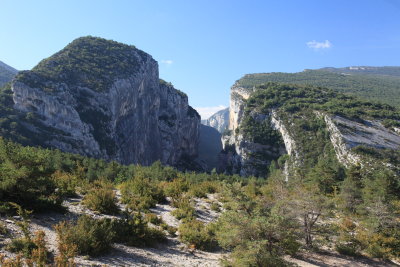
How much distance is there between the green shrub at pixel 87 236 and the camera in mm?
6781

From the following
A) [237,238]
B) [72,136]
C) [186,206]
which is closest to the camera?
[237,238]

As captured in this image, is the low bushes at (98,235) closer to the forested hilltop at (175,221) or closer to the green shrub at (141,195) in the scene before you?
the forested hilltop at (175,221)

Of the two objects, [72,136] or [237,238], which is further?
[72,136]

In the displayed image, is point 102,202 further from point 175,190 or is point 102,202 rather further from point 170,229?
point 175,190

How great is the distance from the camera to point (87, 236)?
7062mm

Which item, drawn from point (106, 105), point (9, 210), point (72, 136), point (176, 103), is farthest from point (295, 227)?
point (176, 103)

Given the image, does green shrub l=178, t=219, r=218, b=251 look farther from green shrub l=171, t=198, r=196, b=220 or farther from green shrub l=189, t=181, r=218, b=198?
green shrub l=189, t=181, r=218, b=198

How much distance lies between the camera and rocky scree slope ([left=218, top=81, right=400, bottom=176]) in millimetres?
48250

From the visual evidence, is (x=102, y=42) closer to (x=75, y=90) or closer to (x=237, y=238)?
(x=75, y=90)

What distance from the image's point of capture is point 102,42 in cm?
9388

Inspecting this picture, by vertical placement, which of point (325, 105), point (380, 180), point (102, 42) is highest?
point (102, 42)

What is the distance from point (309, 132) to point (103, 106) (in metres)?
50.3

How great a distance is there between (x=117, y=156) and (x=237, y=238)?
59.1 meters

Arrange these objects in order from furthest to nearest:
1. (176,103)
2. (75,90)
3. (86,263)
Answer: (176,103)
(75,90)
(86,263)
